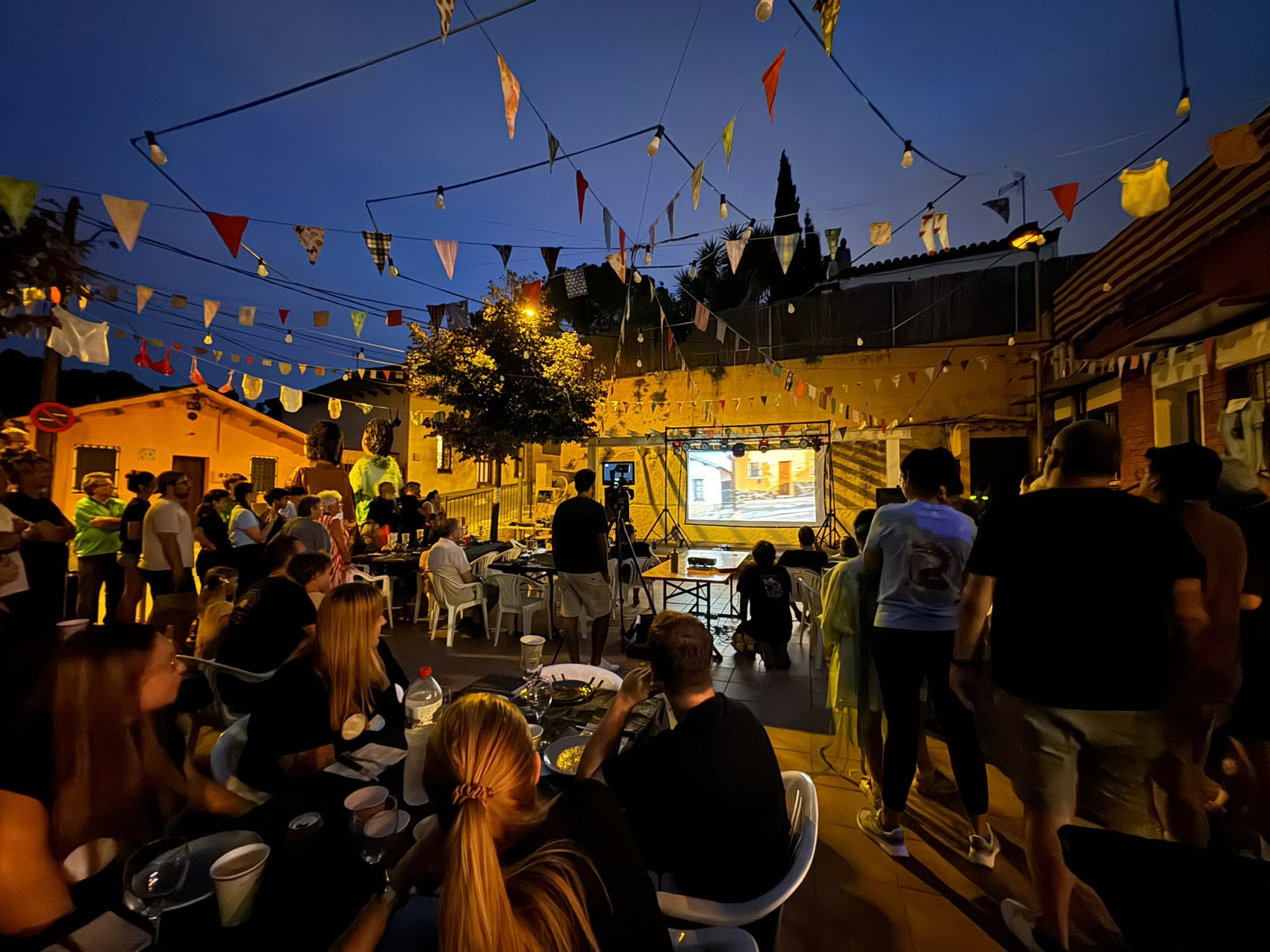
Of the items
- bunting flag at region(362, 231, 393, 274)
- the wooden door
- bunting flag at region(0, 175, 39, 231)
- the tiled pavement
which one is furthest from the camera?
the wooden door

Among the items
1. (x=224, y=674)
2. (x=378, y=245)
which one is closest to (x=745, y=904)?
(x=224, y=674)

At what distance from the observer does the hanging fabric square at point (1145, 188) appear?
3602 mm

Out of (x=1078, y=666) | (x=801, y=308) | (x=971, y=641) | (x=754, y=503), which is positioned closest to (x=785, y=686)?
(x=971, y=641)

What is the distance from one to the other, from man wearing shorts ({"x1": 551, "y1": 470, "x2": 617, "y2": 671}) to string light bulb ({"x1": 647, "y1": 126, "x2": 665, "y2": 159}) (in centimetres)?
256

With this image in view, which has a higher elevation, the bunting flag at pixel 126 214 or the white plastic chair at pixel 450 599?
the bunting flag at pixel 126 214

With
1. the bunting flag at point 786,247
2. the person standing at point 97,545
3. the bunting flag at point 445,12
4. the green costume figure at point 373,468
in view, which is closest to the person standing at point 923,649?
the bunting flag at point 445,12

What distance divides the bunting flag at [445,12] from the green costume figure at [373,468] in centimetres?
436

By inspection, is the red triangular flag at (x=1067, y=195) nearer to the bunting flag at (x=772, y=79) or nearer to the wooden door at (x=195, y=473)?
the bunting flag at (x=772, y=79)

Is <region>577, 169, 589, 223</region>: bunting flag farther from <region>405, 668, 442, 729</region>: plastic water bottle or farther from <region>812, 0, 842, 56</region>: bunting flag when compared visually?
<region>405, 668, 442, 729</region>: plastic water bottle

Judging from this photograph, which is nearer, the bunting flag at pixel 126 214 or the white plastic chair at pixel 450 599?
the bunting flag at pixel 126 214

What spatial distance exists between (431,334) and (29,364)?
52.8 ft

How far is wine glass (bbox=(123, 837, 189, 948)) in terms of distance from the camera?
1.03 m

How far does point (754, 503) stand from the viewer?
1215cm

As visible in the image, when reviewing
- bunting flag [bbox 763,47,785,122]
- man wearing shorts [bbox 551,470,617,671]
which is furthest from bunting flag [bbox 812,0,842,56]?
man wearing shorts [bbox 551,470,617,671]
